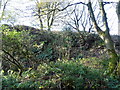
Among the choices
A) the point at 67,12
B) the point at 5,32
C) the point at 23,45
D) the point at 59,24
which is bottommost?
the point at 23,45

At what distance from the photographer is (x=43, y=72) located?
4035 mm

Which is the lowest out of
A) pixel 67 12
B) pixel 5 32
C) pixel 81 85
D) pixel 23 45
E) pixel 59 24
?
pixel 81 85

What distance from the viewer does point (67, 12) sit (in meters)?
9.94

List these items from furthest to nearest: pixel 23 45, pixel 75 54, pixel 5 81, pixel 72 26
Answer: pixel 72 26, pixel 75 54, pixel 23 45, pixel 5 81

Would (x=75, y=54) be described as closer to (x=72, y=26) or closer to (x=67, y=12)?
(x=72, y=26)

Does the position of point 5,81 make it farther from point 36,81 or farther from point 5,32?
point 5,32

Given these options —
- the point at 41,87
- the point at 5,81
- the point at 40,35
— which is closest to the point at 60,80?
the point at 41,87

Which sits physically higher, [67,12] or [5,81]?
[67,12]

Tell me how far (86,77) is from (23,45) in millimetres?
2180

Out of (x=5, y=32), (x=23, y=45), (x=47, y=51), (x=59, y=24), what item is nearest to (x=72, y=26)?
(x=59, y=24)

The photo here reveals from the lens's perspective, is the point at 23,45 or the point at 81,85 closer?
the point at 81,85

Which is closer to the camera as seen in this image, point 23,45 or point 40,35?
point 23,45

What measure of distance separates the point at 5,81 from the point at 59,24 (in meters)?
6.87

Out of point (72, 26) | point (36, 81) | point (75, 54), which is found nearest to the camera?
point (36, 81)
